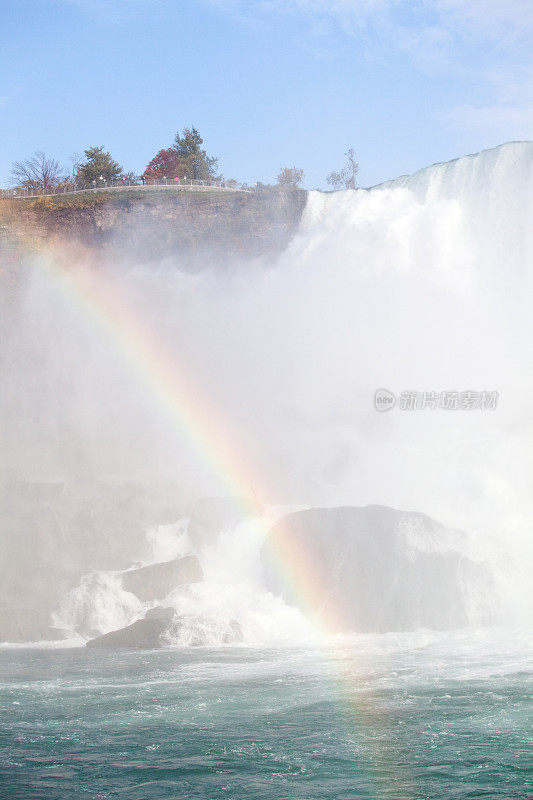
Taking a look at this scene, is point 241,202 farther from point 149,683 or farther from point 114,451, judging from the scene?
point 149,683

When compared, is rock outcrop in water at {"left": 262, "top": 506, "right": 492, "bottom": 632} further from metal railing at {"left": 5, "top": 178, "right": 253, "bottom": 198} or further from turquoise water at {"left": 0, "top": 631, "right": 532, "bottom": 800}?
metal railing at {"left": 5, "top": 178, "right": 253, "bottom": 198}

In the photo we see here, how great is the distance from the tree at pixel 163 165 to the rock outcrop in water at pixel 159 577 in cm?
5411

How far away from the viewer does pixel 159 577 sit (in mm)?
27469

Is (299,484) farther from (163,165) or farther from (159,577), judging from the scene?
(163,165)

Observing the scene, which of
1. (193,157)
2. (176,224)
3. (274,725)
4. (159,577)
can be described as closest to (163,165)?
(193,157)

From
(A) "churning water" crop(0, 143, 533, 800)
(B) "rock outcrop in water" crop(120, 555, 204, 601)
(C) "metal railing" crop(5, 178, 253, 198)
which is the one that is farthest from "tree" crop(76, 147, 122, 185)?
(B) "rock outcrop in water" crop(120, 555, 204, 601)

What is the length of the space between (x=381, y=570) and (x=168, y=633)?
654cm

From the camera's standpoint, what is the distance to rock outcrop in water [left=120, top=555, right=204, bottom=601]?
2727cm

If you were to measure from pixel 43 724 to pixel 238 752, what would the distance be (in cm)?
408

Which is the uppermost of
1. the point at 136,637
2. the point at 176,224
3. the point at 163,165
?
the point at 163,165

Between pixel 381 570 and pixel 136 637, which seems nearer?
pixel 136 637

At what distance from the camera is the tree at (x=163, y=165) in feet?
255

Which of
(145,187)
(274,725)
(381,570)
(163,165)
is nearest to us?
(274,725)

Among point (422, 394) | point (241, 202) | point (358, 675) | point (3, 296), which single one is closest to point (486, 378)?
point (422, 394)
